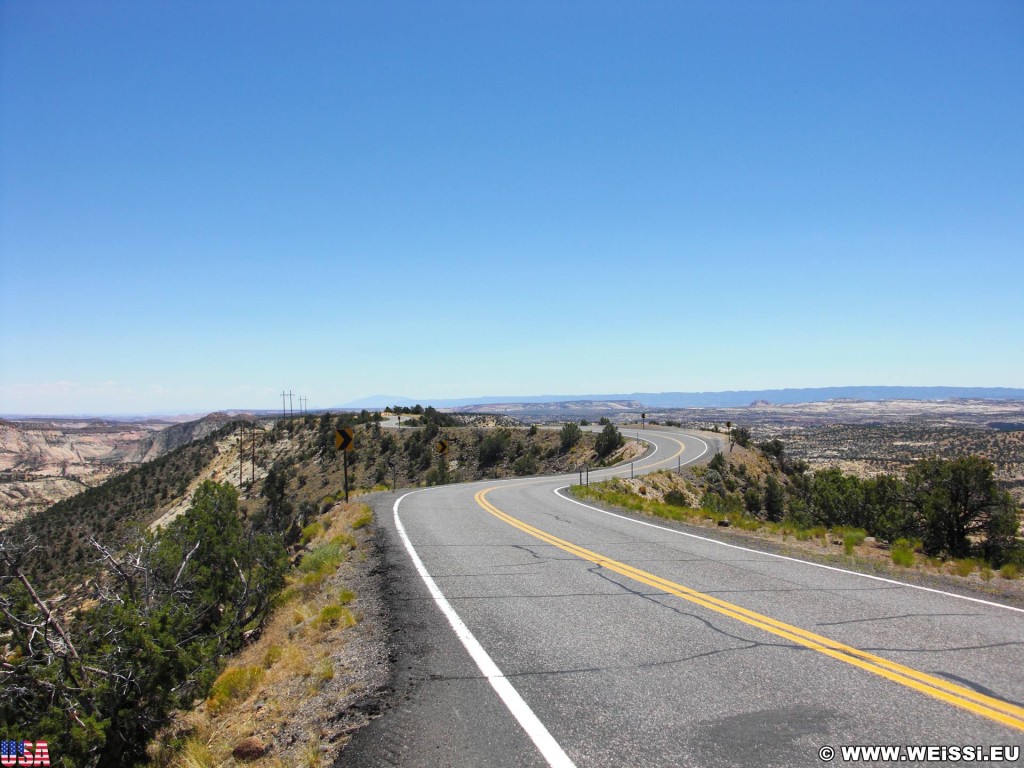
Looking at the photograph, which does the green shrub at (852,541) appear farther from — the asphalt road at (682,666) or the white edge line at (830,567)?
the asphalt road at (682,666)

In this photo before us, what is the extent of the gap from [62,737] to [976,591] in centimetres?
1128

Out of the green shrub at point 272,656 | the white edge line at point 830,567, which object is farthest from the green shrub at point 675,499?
the green shrub at point 272,656

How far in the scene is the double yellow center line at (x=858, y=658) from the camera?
13.7 feet

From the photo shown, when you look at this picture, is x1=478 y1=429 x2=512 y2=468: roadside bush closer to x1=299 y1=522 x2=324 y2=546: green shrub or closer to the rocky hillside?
x1=299 y1=522 x2=324 y2=546: green shrub

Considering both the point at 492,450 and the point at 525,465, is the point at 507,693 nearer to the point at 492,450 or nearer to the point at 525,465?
the point at 525,465

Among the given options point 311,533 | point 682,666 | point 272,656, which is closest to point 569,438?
point 311,533

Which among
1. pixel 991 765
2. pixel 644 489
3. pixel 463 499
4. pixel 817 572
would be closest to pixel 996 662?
pixel 991 765

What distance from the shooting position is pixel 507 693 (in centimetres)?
472

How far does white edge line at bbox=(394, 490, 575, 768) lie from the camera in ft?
12.3

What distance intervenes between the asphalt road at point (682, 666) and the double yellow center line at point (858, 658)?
22 mm

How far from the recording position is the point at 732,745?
3789 mm

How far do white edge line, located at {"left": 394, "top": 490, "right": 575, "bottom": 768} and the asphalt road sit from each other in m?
0.02

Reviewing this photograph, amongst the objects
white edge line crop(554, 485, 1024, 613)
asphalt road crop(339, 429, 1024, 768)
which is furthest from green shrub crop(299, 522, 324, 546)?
white edge line crop(554, 485, 1024, 613)

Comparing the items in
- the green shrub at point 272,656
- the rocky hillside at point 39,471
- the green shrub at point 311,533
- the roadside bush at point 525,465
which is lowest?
the rocky hillside at point 39,471
